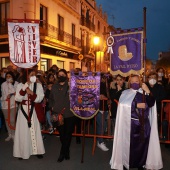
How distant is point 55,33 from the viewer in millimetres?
19844

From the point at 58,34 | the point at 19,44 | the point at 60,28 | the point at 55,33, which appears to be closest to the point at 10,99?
the point at 19,44

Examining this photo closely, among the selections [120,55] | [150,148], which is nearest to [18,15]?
[120,55]

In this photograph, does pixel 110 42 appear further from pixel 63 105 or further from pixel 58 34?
pixel 58 34

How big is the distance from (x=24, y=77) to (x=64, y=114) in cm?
124

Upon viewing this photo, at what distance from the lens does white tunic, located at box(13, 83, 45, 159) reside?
5.18 meters

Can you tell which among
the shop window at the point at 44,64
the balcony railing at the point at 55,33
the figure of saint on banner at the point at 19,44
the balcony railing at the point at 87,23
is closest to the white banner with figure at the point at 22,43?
the figure of saint on banner at the point at 19,44

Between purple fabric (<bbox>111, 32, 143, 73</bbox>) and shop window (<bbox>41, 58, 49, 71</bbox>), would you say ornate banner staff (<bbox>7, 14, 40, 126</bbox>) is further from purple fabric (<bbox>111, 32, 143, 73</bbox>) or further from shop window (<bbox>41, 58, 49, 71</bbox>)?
shop window (<bbox>41, 58, 49, 71</bbox>)

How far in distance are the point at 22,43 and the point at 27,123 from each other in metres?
1.72

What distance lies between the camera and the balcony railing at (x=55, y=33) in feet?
57.8

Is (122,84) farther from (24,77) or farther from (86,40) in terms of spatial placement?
(86,40)

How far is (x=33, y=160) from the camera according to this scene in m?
5.25

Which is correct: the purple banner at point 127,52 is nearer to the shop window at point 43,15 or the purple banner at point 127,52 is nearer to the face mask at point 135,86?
the face mask at point 135,86

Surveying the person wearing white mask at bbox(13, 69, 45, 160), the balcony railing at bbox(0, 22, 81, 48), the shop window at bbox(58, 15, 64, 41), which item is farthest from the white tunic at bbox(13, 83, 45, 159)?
the shop window at bbox(58, 15, 64, 41)

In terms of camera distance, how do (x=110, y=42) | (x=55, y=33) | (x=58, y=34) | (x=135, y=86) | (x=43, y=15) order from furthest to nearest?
(x=58, y=34), (x=55, y=33), (x=43, y=15), (x=110, y=42), (x=135, y=86)
